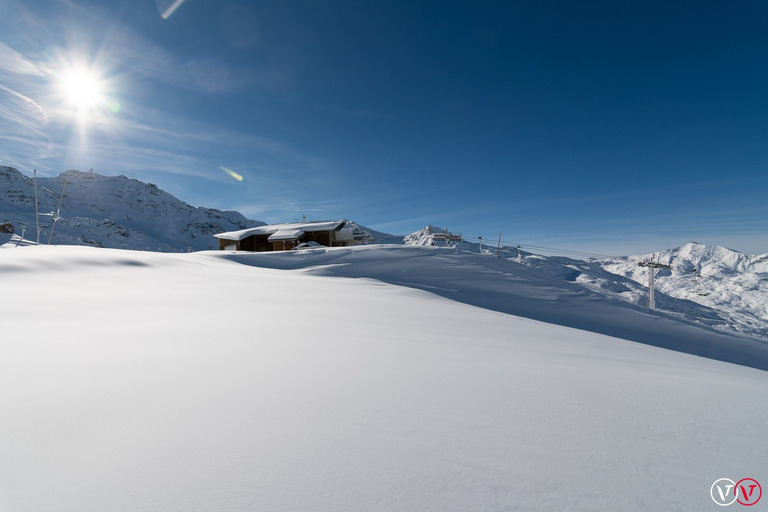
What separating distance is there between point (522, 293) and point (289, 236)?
97.8 feet

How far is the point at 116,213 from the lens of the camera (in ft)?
437

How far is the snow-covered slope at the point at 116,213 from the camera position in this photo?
316 feet

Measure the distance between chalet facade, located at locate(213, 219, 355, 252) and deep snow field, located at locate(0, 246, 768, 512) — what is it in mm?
32408

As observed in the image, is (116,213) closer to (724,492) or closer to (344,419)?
(344,419)

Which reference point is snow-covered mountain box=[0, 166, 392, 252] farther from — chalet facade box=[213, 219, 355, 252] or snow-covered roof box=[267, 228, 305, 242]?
snow-covered roof box=[267, 228, 305, 242]

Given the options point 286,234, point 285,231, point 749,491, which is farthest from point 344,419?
point 285,231

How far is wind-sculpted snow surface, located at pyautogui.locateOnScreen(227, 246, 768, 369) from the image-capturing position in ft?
18.6

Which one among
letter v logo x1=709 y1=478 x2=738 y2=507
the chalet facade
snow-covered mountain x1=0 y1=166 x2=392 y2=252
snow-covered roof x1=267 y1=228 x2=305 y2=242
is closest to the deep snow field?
letter v logo x1=709 y1=478 x2=738 y2=507

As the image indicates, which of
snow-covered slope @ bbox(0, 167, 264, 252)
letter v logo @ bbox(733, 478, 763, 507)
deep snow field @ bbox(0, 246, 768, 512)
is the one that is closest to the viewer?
Result: deep snow field @ bbox(0, 246, 768, 512)

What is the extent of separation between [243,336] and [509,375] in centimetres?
230

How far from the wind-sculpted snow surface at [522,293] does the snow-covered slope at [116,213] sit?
96.6 meters

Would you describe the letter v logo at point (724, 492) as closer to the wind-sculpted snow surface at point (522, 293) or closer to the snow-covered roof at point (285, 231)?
the wind-sculpted snow surface at point (522, 293)

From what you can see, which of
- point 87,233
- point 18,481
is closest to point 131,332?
point 18,481

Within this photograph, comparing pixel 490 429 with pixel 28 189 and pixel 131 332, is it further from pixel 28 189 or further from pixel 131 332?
pixel 28 189
